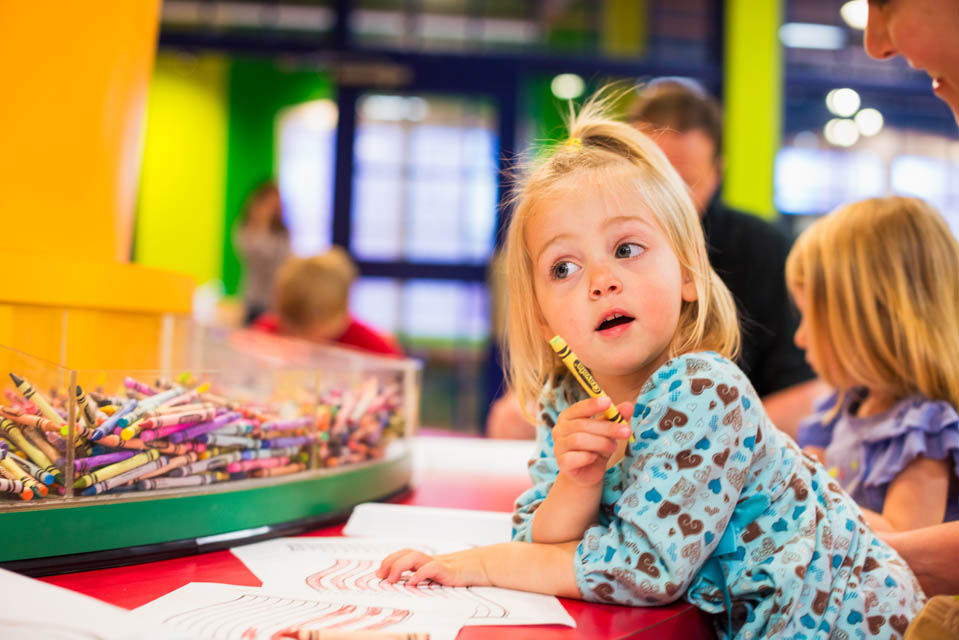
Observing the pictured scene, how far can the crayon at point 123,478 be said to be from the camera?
0.97 metres

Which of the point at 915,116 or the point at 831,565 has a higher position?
the point at 915,116

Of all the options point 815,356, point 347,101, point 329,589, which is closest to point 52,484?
point 329,589

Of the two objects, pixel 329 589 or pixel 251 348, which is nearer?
pixel 329 589

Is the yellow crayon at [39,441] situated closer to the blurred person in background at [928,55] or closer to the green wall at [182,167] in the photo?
the blurred person in background at [928,55]

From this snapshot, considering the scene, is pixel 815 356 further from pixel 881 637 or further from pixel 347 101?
pixel 347 101

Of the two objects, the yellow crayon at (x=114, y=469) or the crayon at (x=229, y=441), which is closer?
the yellow crayon at (x=114, y=469)

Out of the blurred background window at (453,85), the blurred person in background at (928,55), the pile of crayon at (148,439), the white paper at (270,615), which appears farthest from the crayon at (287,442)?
the blurred background window at (453,85)

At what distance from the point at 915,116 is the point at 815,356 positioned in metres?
5.62

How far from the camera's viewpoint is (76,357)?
1222mm

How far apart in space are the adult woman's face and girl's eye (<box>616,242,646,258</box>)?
0.45 meters

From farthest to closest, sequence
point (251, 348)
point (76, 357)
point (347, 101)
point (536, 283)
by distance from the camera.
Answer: point (347, 101) → point (251, 348) → point (76, 357) → point (536, 283)

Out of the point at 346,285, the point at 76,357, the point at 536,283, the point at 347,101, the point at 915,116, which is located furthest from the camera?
the point at 915,116

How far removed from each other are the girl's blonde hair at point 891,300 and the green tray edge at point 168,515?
2.96 ft

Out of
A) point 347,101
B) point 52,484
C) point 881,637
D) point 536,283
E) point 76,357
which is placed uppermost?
point 347,101
